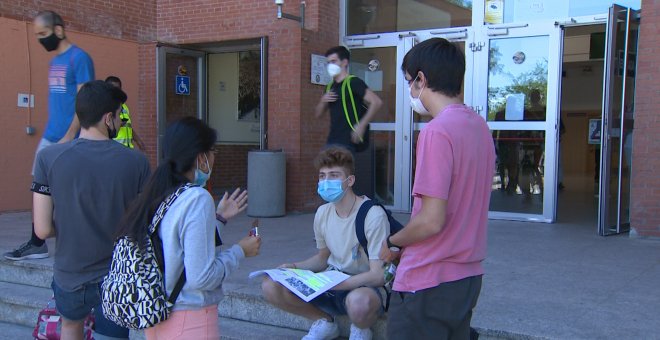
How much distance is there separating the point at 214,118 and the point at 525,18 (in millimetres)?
5987

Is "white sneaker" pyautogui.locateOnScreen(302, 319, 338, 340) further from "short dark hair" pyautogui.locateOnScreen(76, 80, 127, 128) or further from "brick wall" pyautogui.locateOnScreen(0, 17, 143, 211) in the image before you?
"brick wall" pyautogui.locateOnScreen(0, 17, 143, 211)

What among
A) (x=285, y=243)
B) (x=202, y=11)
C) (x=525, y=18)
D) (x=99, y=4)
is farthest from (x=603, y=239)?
(x=99, y=4)

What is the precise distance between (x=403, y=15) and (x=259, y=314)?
19.2 ft

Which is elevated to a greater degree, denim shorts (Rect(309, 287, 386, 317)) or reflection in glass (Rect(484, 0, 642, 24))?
reflection in glass (Rect(484, 0, 642, 24))

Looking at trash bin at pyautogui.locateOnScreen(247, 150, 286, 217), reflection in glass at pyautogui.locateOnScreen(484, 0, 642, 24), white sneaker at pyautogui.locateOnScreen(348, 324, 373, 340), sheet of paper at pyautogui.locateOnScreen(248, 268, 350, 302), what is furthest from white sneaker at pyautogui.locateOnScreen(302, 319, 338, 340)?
reflection in glass at pyautogui.locateOnScreen(484, 0, 642, 24)

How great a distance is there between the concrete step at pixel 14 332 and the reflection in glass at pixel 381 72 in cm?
542

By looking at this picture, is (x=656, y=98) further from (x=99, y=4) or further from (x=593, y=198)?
(x=99, y=4)

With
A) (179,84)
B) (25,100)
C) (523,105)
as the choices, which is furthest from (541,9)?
(25,100)

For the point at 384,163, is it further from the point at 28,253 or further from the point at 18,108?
the point at 18,108

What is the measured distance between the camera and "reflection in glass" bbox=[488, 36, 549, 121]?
778 cm

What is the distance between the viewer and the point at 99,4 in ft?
31.9

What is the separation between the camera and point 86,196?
298 cm

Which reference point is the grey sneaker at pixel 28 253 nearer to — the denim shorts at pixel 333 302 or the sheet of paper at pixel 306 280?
the sheet of paper at pixel 306 280

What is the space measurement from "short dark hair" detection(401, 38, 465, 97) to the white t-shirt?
1424 mm
